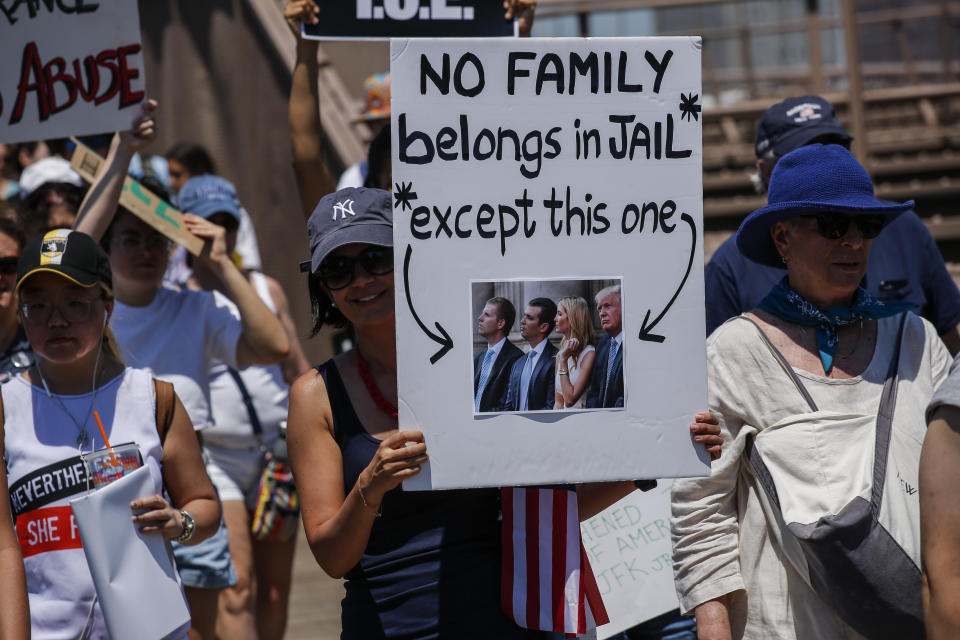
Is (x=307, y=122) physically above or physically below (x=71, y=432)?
above

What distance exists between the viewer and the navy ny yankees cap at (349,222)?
109 inches

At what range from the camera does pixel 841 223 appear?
3.06 meters

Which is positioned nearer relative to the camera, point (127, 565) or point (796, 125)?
point (127, 565)

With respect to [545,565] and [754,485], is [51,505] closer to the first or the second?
[545,565]

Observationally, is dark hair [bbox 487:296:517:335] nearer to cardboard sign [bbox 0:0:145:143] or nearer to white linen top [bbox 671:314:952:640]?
white linen top [bbox 671:314:952:640]

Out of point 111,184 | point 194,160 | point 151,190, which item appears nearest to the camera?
point 111,184

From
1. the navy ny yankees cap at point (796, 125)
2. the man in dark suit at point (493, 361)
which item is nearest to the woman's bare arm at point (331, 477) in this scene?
the man in dark suit at point (493, 361)

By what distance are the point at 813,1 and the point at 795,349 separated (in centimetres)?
630

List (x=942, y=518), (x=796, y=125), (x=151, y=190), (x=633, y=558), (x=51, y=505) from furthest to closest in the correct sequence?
(x=151, y=190) < (x=796, y=125) < (x=633, y=558) < (x=51, y=505) < (x=942, y=518)

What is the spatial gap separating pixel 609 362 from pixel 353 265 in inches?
23.9

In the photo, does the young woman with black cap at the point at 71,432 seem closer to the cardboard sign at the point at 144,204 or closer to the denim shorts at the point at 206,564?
the cardboard sign at the point at 144,204

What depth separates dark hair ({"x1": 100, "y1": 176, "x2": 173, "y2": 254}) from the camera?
4.48 metres

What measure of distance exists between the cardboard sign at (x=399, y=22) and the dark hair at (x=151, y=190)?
0.79 m

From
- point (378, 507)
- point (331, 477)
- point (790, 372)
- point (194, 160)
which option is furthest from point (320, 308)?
point (194, 160)
